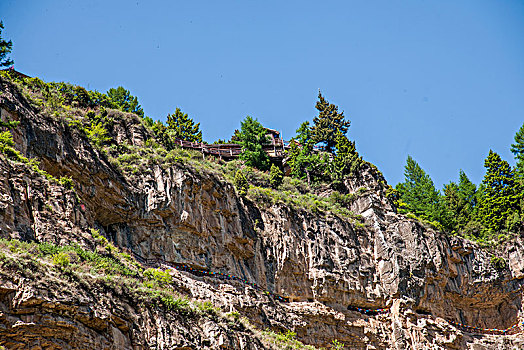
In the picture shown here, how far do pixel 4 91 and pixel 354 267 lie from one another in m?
25.1

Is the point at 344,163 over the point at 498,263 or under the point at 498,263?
over

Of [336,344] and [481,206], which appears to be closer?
[336,344]

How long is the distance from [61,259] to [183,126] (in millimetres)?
38397

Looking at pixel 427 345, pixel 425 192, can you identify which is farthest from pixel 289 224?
pixel 425 192

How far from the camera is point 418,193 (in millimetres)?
59938

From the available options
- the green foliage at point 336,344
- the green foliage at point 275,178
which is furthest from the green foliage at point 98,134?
the green foliage at point 336,344

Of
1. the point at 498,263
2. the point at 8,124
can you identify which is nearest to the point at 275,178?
the point at 498,263

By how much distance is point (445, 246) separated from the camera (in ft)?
167

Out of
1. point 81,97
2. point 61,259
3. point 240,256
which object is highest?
point 81,97

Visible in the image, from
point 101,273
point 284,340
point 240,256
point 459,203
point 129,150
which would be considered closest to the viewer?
point 101,273

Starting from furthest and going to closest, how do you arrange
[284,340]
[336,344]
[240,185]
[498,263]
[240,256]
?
[498,263]
[240,185]
[336,344]
[240,256]
[284,340]

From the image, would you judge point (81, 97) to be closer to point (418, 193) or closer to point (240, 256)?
point (240, 256)

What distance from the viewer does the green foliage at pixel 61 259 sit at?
2497 centimetres

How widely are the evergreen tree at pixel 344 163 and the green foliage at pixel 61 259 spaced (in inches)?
1275
